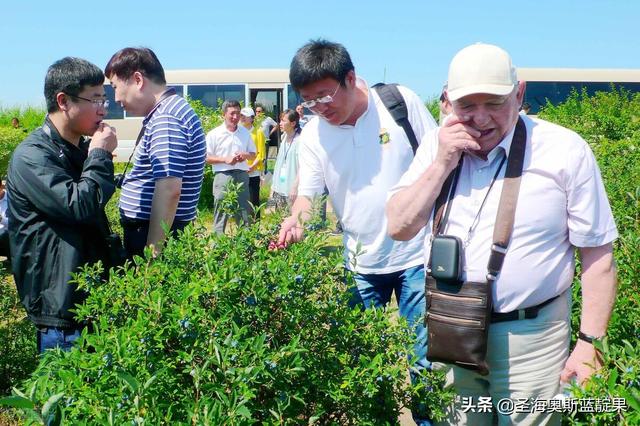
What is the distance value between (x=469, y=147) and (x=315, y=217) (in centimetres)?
68

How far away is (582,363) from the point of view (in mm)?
2016

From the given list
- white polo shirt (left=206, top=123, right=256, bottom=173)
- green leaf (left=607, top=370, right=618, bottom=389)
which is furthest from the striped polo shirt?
white polo shirt (left=206, top=123, right=256, bottom=173)

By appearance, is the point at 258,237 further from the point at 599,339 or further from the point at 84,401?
the point at 599,339

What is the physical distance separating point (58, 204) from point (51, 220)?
124 mm

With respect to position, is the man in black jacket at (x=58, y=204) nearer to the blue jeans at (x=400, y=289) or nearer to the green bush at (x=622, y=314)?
the blue jeans at (x=400, y=289)

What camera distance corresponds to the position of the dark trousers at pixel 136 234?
9.97ft

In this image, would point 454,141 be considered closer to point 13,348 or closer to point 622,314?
point 622,314

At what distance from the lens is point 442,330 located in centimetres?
213

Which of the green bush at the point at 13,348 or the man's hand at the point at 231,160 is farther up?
the man's hand at the point at 231,160

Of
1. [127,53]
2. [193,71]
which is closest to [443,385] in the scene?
[127,53]

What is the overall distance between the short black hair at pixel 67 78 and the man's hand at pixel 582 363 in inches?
Answer: 84.2

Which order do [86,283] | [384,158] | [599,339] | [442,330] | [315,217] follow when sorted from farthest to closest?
[384,158], [315,217], [86,283], [442,330], [599,339]

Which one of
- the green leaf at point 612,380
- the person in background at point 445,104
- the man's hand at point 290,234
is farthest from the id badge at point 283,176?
the green leaf at point 612,380

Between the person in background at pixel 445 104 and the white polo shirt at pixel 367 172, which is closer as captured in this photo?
the person in background at pixel 445 104
